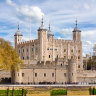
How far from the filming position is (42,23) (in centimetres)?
10188

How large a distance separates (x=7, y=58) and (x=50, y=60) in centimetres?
3682

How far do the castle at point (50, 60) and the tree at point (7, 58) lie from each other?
2479 mm

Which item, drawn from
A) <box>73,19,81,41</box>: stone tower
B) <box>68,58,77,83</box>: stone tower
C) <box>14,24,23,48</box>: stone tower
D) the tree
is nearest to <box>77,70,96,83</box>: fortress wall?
<box>68,58,77,83</box>: stone tower

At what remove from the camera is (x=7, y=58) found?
67375 millimetres

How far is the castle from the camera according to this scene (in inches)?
2945

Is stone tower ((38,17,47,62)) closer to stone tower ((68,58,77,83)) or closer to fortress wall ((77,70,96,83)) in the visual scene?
fortress wall ((77,70,96,83))

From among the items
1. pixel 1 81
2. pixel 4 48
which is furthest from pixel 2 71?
pixel 4 48

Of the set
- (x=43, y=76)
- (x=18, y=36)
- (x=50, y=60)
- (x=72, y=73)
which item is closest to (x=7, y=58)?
(x=43, y=76)

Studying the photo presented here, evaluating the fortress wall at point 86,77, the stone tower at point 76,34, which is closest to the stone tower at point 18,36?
the stone tower at point 76,34

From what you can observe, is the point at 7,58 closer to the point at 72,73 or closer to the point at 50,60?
the point at 72,73

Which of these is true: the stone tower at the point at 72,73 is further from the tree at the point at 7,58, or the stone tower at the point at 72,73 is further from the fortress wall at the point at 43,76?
the tree at the point at 7,58

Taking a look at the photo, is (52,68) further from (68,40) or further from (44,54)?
(68,40)

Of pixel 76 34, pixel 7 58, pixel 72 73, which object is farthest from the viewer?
pixel 76 34

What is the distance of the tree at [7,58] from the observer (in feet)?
217
